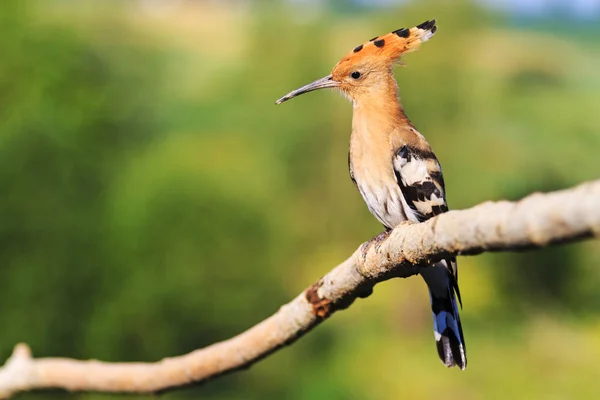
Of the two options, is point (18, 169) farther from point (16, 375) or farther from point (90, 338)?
point (16, 375)

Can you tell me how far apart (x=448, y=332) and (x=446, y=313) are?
0.04 metres

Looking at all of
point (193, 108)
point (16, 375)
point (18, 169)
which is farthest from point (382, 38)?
point (193, 108)

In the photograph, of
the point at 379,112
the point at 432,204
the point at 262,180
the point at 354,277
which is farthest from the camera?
the point at 262,180

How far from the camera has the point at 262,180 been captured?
448cm

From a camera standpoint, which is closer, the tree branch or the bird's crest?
the tree branch

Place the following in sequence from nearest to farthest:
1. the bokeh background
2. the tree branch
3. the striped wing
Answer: the tree branch → the striped wing → the bokeh background

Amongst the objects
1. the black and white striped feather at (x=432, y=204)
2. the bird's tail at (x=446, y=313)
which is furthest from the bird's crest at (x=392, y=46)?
the bird's tail at (x=446, y=313)

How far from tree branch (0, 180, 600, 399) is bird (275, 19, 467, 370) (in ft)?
0.75

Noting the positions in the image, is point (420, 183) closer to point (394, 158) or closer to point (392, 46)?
point (394, 158)

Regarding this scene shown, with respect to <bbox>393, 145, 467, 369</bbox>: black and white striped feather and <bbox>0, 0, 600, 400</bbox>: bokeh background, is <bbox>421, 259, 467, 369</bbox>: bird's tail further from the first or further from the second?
<bbox>0, 0, 600, 400</bbox>: bokeh background

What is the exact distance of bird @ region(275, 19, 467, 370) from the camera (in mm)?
1031

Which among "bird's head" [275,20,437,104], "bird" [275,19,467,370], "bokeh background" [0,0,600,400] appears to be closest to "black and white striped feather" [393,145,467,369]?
"bird" [275,19,467,370]

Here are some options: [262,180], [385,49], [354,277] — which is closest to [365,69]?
[385,49]

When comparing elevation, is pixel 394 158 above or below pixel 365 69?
below
